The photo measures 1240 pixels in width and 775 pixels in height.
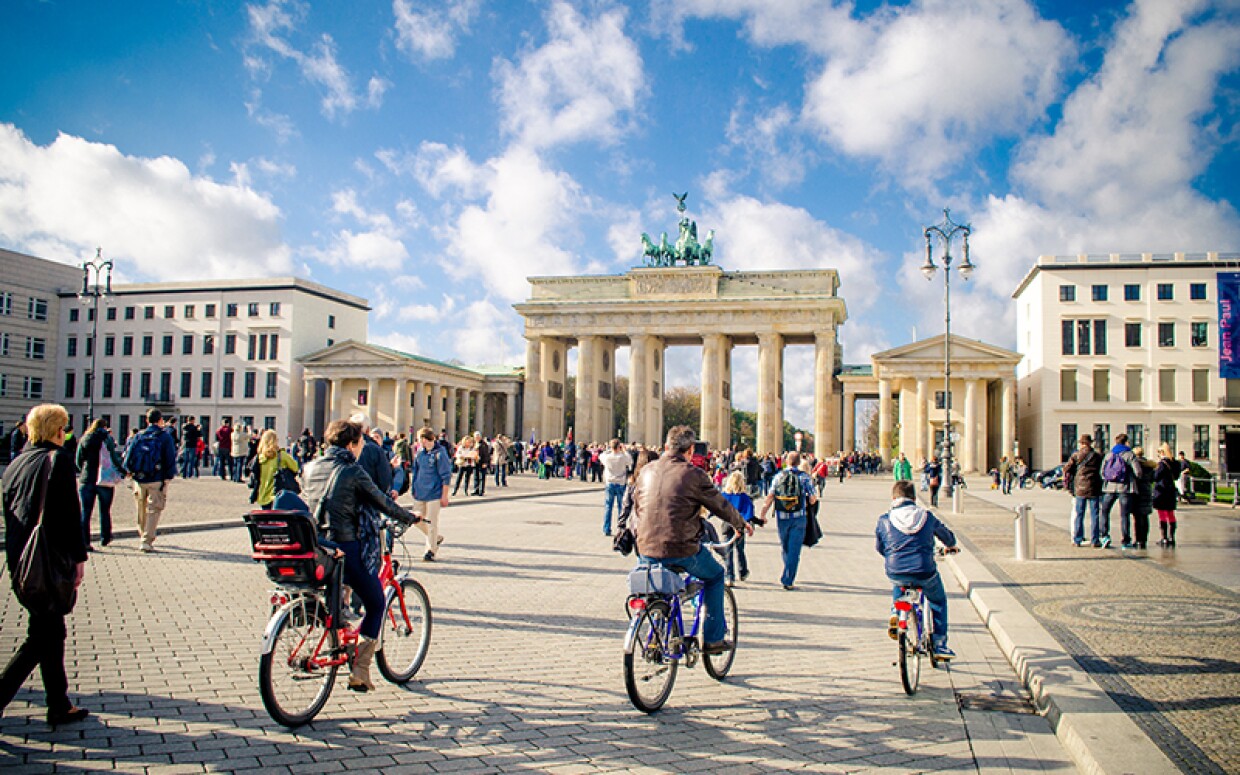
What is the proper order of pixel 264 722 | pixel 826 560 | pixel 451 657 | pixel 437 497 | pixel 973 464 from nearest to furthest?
pixel 264 722
pixel 451 657
pixel 437 497
pixel 826 560
pixel 973 464

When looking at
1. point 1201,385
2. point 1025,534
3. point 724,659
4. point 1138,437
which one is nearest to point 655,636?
point 724,659

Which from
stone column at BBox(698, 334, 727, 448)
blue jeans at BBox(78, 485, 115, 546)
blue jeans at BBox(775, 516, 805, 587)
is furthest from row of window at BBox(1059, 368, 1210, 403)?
blue jeans at BBox(78, 485, 115, 546)

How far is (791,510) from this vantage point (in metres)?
11.4

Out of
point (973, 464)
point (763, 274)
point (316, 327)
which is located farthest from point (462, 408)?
point (973, 464)

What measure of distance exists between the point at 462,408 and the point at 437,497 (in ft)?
226

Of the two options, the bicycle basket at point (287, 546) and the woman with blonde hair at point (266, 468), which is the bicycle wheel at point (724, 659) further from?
the woman with blonde hair at point (266, 468)

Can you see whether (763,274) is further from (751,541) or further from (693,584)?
(693,584)

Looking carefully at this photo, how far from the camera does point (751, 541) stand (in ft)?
59.0

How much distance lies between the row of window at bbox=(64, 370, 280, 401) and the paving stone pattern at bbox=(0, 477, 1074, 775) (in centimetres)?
6720

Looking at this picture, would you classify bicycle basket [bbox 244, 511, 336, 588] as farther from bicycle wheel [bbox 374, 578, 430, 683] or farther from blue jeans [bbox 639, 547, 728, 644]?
blue jeans [bbox 639, 547, 728, 644]

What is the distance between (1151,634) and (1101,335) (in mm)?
60888

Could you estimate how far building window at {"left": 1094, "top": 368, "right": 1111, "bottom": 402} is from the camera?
61.1 metres

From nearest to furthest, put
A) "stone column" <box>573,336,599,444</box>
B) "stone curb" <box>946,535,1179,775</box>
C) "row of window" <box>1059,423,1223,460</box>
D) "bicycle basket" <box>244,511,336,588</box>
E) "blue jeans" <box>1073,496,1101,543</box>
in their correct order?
1. "stone curb" <box>946,535,1179,775</box>
2. "bicycle basket" <box>244,511,336,588</box>
3. "blue jeans" <box>1073,496,1101,543</box>
4. "row of window" <box>1059,423,1223,460</box>
5. "stone column" <box>573,336,599,444</box>

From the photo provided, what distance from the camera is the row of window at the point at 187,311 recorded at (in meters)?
73.7
